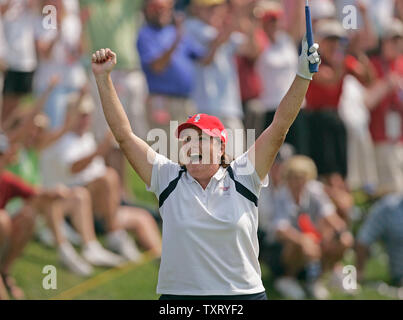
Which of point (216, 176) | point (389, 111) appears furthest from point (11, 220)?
point (389, 111)

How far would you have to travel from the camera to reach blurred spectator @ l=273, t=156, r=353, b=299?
30.7ft

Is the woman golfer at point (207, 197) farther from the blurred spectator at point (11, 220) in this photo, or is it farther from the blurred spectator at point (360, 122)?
the blurred spectator at point (360, 122)

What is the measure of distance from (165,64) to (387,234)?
9.02ft

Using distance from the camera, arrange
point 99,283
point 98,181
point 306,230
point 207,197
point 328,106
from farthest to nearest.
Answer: point 328,106
point 306,230
point 98,181
point 99,283
point 207,197

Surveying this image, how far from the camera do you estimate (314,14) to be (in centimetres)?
1089

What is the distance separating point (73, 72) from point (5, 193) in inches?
67.2

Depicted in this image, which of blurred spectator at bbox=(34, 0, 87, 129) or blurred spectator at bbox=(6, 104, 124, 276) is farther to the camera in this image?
blurred spectator at bbox=(34, 0, 87, 129)

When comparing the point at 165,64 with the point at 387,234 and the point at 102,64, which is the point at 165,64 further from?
the point at 102,64

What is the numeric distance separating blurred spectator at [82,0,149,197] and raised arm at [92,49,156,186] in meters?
4.62

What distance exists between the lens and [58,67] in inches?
386

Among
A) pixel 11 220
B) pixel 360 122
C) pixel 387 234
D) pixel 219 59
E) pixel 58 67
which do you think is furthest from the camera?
pixel 360 122

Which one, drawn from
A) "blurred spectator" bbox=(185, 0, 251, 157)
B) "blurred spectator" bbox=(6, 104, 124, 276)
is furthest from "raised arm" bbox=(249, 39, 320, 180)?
"blurred spectator" bbox=(185, 0, 251, 157)

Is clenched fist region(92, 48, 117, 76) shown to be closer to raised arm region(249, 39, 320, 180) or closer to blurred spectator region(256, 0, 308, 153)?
raised arm region(249, 39, 320, 180)

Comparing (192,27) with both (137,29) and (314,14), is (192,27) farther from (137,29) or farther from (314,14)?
(314,14)
